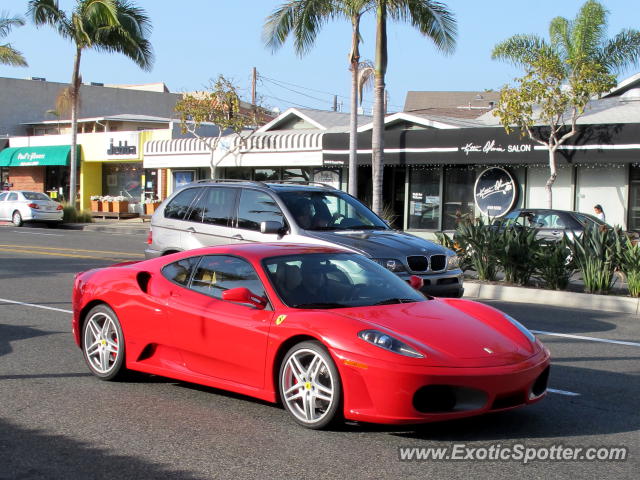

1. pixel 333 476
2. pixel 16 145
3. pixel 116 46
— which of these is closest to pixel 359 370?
pixel 333 476

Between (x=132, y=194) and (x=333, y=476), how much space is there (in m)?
41.1

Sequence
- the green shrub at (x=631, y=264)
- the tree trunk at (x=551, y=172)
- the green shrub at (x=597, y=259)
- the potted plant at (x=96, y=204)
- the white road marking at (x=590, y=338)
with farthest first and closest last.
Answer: the potted plant at (x=96, y=204) → the tree trunk at (x=551, y=172) → the green shrub at (x=597, y=259) → the green shrub at (x=631, y=264) → the white road marking at (x=590, y=338)

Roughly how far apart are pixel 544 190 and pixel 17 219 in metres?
21.7

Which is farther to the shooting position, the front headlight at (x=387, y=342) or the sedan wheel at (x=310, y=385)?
the sedan wheel at (x=310, y=385)

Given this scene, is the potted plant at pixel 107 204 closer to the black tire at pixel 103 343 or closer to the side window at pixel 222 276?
the black tire at pixel 103 343

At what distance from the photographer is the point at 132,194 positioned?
4444 centimetres

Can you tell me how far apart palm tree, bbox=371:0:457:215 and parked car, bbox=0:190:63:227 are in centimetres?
1738

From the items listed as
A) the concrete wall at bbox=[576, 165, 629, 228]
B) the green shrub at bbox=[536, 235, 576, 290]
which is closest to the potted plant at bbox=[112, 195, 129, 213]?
the concrete wall at bbox=[576, 165, 629, 228]

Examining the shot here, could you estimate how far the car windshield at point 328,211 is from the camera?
10891 mm

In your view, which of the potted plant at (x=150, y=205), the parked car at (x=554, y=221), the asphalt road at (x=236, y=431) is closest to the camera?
the asphalt road at (x=236, y=431)

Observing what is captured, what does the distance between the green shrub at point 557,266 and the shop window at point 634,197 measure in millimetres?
13380

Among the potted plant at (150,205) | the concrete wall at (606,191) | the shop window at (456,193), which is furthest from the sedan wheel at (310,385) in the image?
the potted plant at (150,205)

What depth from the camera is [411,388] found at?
207 inches

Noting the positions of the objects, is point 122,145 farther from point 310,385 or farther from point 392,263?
point 310,385
